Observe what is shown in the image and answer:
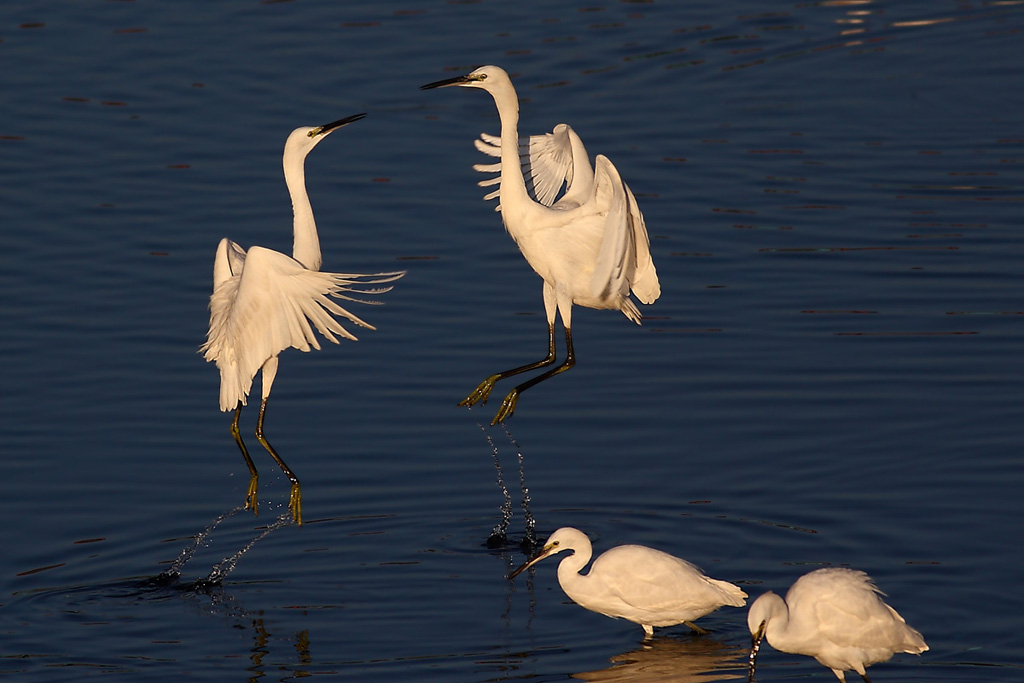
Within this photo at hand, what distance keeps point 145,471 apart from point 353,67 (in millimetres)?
9233

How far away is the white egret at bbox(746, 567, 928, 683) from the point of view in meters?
8.77

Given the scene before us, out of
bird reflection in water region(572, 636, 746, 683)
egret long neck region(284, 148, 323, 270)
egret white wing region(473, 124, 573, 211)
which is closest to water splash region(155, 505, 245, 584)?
egret long neck region(284, 148, 323, 270)

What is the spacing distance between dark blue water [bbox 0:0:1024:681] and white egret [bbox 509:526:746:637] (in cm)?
25

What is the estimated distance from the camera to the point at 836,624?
873 cm

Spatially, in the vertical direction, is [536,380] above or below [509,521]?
above

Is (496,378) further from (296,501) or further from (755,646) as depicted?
(755,646)

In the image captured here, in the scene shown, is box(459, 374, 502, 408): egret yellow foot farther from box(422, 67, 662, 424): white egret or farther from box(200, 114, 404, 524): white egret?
box(200, 114, 404, 524): white egret

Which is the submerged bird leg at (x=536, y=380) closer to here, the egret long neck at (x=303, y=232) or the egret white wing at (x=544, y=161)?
the egret white wing at (x=544, y=161)

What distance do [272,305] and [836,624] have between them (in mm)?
3565

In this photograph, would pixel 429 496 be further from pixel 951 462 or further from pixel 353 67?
pixel 353 67

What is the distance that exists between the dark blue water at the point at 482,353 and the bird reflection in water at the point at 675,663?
3 cm

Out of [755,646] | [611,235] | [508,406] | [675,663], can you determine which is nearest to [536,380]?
[508,406]

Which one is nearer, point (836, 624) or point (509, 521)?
point (836, 624)

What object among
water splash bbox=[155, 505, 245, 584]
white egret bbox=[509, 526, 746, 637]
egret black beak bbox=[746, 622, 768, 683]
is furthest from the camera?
water splash bbox=[155, 505, 245, 584]
